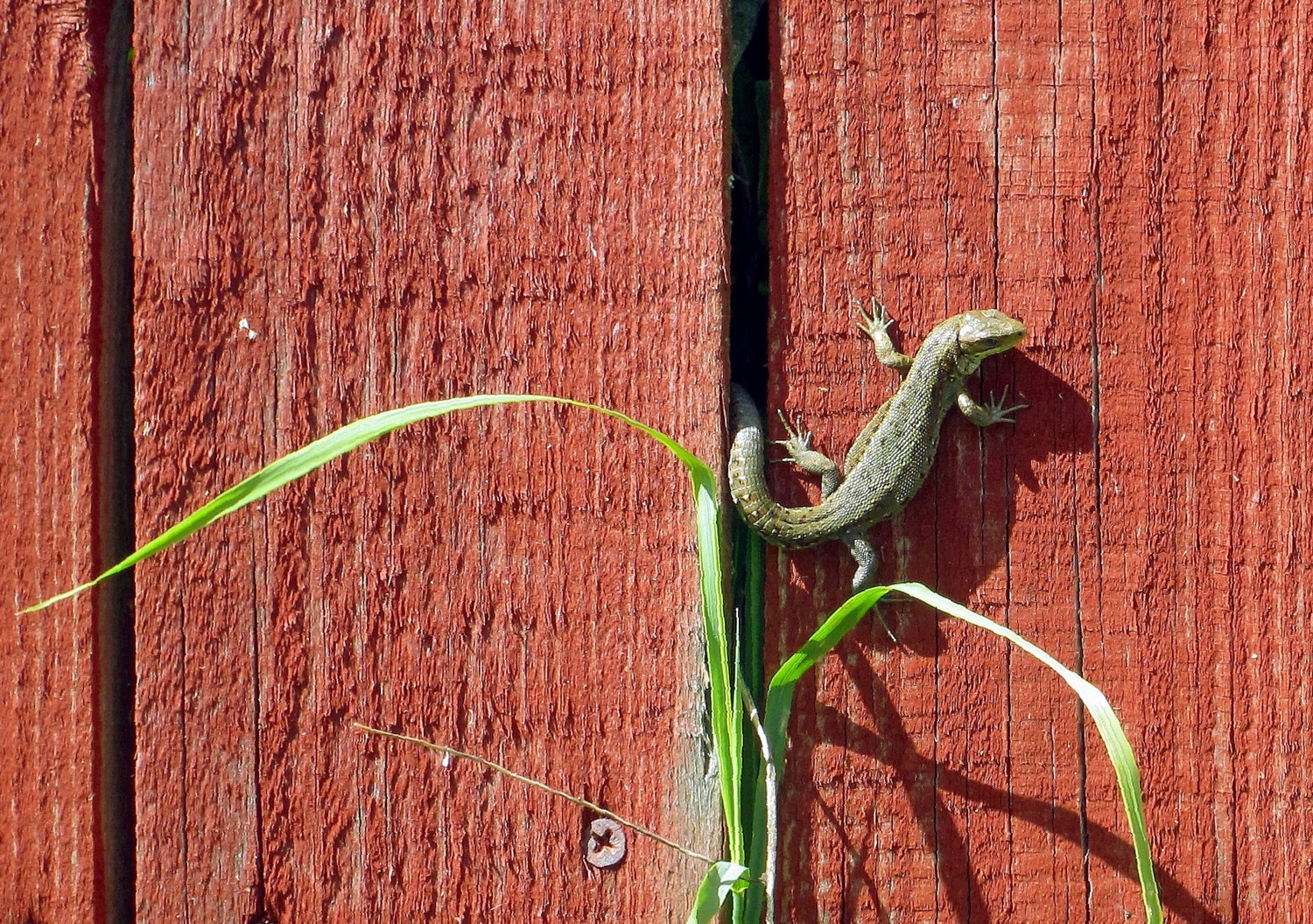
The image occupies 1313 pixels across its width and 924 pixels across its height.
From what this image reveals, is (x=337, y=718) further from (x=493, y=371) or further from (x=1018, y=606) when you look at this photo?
(x=1018, y=606)

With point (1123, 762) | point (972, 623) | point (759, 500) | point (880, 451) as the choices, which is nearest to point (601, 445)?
point (759, 500)

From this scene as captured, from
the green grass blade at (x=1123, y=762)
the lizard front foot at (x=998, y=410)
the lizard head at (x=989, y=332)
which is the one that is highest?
the lizard head at (x=989, y=332)

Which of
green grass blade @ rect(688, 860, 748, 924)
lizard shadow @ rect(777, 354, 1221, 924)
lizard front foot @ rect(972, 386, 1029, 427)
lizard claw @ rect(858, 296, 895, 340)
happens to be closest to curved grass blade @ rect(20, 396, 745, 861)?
green grass blade @ rect(688, 860, 748, 924)

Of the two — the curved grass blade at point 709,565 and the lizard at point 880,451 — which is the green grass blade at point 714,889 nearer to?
the curved grass blade at point 709,565

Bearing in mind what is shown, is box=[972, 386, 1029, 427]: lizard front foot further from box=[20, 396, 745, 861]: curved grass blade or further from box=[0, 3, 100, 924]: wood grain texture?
box=[0, 3, 100, 924]: wood grain texture

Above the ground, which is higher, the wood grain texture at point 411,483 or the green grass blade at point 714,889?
the wood grain texture at point 411,483

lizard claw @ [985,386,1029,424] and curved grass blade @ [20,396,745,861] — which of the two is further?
lizard claw @ [985,386,1029,424]

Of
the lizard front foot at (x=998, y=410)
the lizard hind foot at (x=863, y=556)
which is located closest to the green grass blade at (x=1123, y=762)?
the lizard hind foot at (x=863, y=556)
